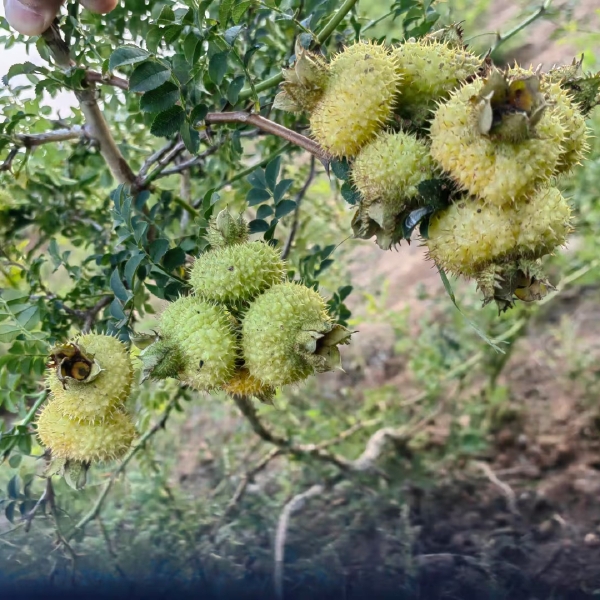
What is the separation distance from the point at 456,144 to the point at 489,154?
0.12ft

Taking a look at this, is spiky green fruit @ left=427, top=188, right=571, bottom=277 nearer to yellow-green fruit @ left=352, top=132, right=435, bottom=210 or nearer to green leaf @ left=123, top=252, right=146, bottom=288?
yellow-green fruit @ left=352, top=132, right=435, bottom=210

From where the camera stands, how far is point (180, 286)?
3.26 feet

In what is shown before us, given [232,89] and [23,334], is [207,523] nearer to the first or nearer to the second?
[23,334]

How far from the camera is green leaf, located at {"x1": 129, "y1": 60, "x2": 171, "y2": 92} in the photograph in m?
0.89

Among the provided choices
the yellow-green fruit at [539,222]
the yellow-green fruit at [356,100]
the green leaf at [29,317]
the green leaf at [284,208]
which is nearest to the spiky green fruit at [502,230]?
the yellow-green fruit at [539,222]

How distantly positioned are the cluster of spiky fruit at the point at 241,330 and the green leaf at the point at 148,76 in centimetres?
22

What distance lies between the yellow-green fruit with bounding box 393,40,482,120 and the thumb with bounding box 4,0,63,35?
59cm

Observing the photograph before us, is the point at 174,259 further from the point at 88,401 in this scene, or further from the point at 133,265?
the point at 88,401

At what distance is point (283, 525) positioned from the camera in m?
1.83

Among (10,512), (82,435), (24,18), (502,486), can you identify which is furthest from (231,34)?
(502,486)

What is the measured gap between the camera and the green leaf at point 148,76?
2.92 feet

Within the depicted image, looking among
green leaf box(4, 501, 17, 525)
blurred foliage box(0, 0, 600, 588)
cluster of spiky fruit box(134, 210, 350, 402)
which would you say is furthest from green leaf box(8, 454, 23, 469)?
cluster of spiky fruit box(134, 210, 350, 402)

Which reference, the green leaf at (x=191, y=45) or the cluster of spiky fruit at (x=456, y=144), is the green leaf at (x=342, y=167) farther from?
the green leaf at (x=191, y=45)

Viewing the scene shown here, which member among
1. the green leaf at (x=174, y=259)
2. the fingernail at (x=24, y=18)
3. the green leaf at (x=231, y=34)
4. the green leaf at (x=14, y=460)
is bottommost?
the green leaf at (x=14, y=460)
